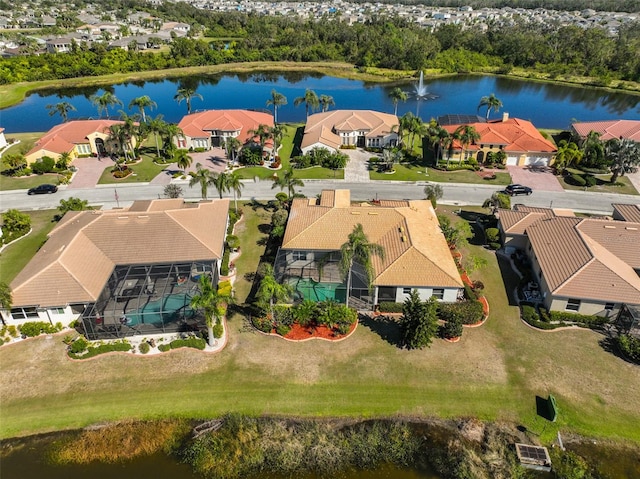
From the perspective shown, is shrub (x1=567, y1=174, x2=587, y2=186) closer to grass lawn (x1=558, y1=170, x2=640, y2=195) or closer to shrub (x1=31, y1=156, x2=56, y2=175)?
grass lawn (x1=558, y1=170, x2=640, y2=195)

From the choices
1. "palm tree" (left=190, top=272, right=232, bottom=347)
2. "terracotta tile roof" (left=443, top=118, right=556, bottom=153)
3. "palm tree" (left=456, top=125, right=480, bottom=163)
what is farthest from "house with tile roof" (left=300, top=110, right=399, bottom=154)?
"palm tree" (left=190, top=272, right=232, bottom=347)

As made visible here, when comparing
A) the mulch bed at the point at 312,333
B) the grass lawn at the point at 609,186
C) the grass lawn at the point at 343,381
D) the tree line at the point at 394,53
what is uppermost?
the tree line at the point at 394,53

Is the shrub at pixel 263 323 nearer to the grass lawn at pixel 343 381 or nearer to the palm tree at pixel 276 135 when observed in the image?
the grass lawn at pixel 343 381

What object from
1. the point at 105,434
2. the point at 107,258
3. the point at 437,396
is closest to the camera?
the point at 105,434

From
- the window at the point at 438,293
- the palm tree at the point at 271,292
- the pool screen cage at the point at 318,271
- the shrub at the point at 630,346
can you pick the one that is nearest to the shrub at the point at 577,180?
the shrub at the point at 630,346

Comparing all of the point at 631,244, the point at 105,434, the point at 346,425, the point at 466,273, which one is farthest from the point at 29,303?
the point at 631,244

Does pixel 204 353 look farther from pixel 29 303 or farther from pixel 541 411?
pixel 541 411

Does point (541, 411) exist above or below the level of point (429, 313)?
below
